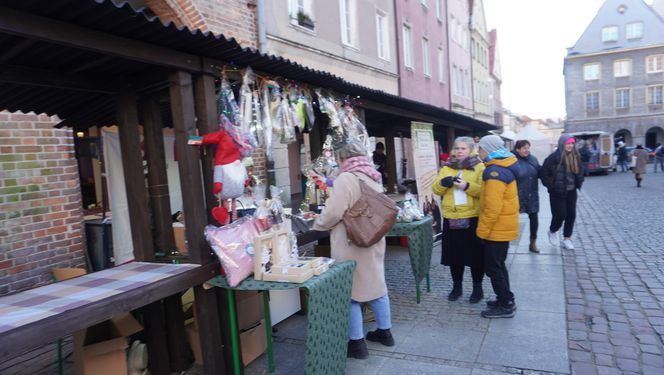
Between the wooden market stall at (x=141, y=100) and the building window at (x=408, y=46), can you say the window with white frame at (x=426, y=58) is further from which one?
the wooden market stall at (x=141, y=100)

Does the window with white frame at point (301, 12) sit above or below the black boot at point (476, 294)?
above

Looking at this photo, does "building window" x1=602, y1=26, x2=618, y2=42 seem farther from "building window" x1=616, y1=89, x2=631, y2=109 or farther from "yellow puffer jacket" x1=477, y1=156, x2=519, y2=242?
"yellow puffer jacket" x1=477, y1=156, x2=519, y2=242

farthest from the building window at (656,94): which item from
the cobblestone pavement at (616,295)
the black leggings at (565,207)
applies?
the black leggings at (565,207)

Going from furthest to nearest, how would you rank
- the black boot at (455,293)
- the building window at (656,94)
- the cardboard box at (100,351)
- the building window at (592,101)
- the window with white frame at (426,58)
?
1. the building window at (592,101)
2. the building window at (656,94)
3. the window with white frame at (426,58)
4. the black boot at (455,293)
5. the cardboard box at (100,351)

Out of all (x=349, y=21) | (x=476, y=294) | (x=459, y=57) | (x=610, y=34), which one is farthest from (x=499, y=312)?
(x=610, y=34)

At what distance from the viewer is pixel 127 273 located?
11.0 feet

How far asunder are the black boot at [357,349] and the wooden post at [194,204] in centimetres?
107

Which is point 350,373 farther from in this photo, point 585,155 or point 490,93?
point 490,93

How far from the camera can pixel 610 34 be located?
4259 centimetres

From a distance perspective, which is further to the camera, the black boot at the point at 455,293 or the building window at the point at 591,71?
the building window at the point at 591,71

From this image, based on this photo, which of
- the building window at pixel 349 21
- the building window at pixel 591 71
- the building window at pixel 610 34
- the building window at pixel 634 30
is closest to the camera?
the building window at pixel 349 21

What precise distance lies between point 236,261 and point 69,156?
331cm

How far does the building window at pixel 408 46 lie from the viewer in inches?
657

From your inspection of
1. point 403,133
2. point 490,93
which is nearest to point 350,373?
point 403,133
